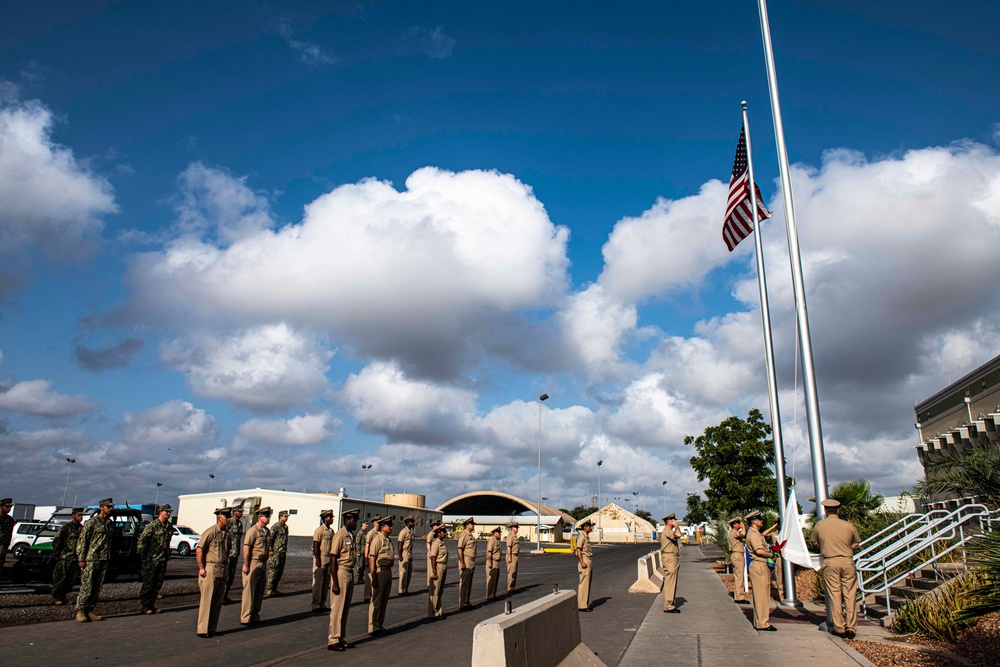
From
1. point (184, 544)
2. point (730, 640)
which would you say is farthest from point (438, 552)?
point (184, 544)

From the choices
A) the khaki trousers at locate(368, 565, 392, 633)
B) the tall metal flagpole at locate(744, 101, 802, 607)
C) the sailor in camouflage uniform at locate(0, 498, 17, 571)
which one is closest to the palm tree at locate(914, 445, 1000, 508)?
the tall metal flagpole at locate(744, 101, 802, 607)

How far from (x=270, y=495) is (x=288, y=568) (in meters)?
32.4

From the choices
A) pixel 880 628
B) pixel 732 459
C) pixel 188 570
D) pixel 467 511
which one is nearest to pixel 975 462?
pixel 880 628

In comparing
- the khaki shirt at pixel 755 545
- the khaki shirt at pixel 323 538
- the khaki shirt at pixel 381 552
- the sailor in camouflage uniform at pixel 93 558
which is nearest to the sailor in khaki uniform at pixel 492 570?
the khaki shirt at pixel 323 538

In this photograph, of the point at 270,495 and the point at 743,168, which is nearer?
the point at 743,168

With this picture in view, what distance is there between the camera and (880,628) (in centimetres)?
1086

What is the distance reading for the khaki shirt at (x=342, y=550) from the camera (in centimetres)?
984

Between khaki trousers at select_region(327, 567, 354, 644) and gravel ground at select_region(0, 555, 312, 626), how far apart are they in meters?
5.39

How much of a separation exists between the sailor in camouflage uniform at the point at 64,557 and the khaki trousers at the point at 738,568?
12.8m

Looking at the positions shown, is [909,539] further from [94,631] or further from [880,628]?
[94,631]

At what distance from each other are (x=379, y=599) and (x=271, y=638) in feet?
5.34

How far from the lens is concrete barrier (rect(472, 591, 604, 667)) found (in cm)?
450

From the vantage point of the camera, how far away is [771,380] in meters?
14.7

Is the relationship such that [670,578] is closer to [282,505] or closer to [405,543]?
[405,543]
